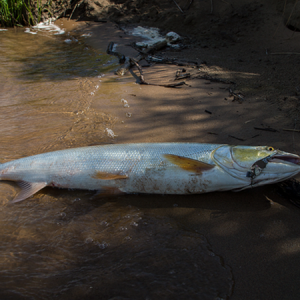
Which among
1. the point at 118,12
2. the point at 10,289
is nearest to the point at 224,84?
the point at 10,289

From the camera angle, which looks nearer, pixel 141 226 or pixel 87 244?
pixel 87 244

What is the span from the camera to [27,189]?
294cm

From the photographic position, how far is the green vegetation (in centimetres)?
1082

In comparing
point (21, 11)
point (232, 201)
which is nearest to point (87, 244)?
point (232, 201)

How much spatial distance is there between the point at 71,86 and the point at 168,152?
378 centimetres

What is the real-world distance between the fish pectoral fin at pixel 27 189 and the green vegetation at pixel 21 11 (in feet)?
36.9

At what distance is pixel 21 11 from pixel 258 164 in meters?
13.1

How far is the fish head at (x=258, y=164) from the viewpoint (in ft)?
8.69

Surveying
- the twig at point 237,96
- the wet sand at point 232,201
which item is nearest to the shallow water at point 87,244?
the wet sand at point 232,201

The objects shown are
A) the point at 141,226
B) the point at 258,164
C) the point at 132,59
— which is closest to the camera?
the point at 141,226

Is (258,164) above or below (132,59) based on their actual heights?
below

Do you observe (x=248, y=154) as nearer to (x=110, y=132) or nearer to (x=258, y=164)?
(x=258, y=164)

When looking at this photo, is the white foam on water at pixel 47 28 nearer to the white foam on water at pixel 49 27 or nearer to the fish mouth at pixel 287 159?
the white foam on water at pixel 49 27

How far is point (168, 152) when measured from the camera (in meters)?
2.89
